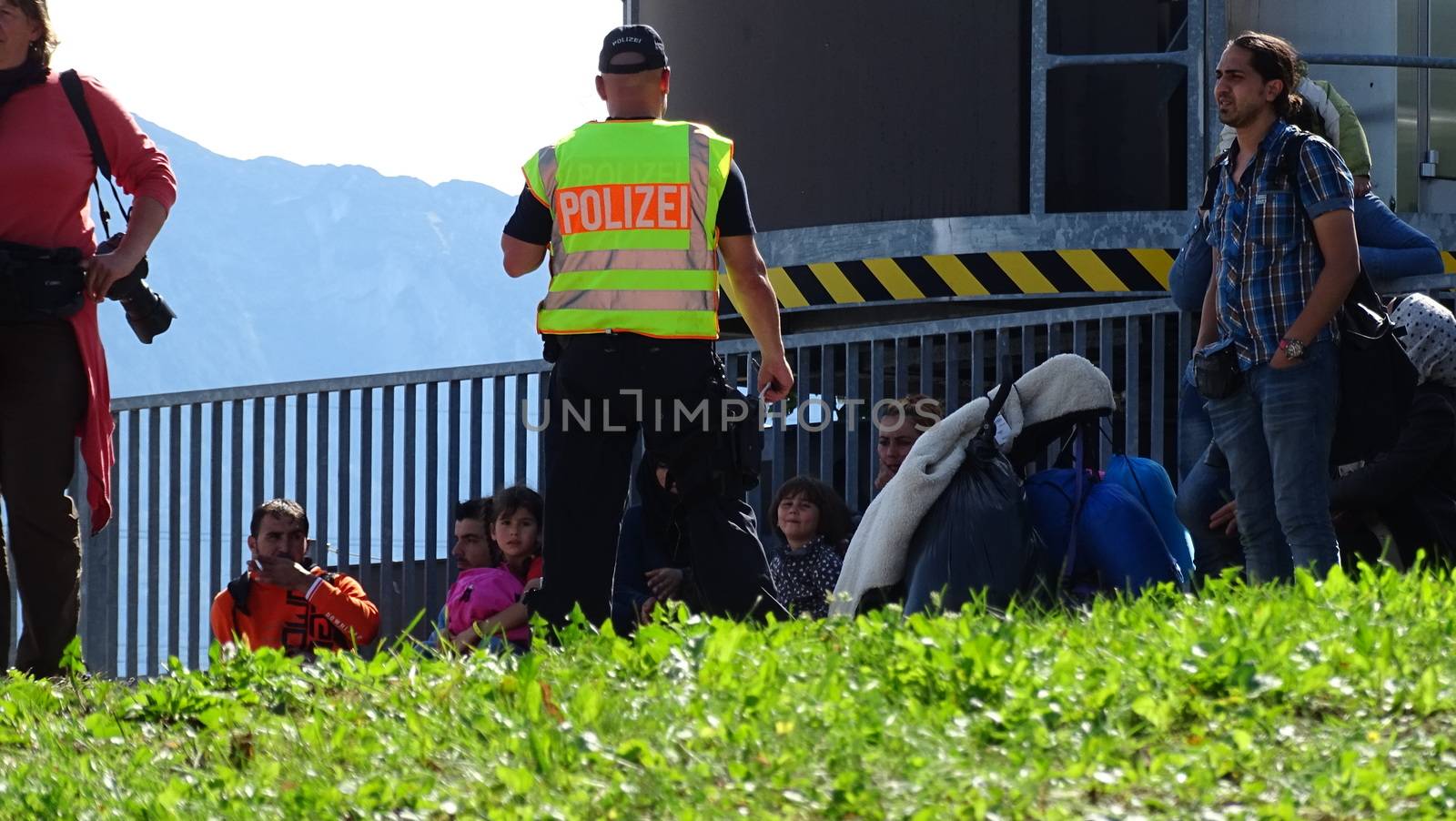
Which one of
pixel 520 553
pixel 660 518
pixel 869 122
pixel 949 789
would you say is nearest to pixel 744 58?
pixel 869 122

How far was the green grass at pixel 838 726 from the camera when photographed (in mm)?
3434

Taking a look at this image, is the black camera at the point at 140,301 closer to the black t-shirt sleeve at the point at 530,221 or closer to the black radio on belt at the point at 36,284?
the black radio on belt at the point at 36,284

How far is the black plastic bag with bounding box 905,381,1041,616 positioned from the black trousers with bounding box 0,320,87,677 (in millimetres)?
2382

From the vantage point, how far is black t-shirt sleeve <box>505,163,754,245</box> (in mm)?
6008

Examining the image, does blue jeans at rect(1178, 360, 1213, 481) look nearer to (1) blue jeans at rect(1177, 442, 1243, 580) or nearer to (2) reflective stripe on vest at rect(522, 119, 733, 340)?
(1) blue jeans at rect(1177, 442, 1243, 580)

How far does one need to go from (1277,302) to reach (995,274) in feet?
8.75

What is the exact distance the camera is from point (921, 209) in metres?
8.66

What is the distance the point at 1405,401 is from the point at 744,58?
3942mm

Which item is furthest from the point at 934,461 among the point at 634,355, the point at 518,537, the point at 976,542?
the point at 518,537

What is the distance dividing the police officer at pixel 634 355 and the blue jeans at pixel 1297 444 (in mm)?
1328

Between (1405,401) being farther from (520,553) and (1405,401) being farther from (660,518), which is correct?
(520,553)

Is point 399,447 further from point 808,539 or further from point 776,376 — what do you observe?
point 776,376

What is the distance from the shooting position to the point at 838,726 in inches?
147

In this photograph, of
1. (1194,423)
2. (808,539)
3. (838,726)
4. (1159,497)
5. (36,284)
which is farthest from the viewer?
(808,539)
